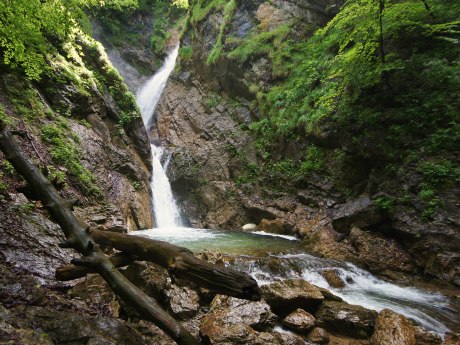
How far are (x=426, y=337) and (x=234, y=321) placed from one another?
141 inches

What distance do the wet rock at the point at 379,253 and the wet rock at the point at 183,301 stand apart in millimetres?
6057

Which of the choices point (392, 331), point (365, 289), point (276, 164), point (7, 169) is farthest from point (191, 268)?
point (276, 164)

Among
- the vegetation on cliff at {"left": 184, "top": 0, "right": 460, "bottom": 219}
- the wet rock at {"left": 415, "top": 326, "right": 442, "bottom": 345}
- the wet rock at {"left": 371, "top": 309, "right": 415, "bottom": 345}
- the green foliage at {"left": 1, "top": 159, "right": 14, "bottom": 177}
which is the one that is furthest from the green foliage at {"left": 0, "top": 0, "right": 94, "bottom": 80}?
the wet rock at {"left": 415, "top": 326, "right": 442, "bottom": 345}

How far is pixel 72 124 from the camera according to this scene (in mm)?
12141

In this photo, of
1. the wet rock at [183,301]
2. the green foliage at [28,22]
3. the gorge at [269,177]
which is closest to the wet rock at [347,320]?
the gorge at [269,177]

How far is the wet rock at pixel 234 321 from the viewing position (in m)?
4.61

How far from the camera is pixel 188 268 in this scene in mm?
3414

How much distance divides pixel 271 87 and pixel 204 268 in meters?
16.5

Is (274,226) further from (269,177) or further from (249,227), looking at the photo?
(269,177)

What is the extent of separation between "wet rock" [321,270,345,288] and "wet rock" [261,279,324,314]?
187 centimetres

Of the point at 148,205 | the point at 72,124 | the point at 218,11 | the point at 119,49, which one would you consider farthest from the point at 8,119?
the point at 119,49

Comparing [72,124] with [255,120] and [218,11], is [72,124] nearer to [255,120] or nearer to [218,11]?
[255,120]

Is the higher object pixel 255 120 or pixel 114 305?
pixel 255 120

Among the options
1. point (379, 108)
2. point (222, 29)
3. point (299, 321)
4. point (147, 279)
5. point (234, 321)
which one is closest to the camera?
point (234, 321)
